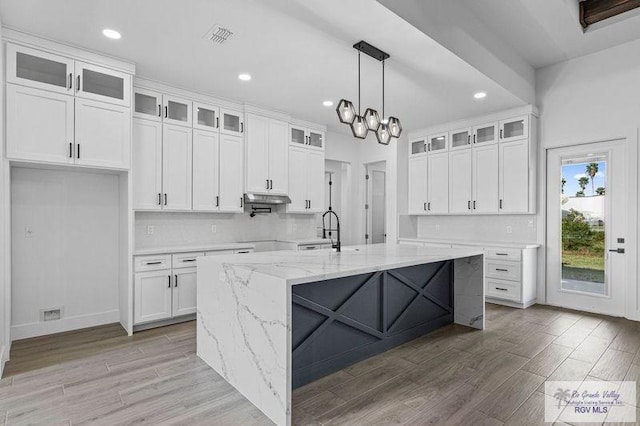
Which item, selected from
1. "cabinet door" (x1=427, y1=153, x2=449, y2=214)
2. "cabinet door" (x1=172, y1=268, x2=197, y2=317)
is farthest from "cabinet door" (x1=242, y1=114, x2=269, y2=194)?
"cabinet door" (x1=427, y1=153, x2=449, y2=214)

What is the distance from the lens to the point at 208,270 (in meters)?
2.93

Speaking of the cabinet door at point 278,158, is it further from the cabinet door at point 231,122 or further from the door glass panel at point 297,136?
the cabinet door at point 231,122

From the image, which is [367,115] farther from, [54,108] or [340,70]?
[54,108]

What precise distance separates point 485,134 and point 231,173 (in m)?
3.91

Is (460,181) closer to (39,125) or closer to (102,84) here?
(102,84)

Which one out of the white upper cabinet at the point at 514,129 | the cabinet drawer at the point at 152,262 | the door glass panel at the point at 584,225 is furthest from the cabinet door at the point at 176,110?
the door glass panel at the point at 584,225

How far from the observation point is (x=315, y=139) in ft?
19.6

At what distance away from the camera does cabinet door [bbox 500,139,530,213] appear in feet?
16.3

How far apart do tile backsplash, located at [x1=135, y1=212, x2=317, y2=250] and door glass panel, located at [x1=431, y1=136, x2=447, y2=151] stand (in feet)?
8.05

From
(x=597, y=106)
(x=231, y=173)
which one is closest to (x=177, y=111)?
(x=231, y=173)

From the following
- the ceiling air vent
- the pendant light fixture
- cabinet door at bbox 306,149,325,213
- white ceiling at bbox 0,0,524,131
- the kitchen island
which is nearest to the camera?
the kitchen island

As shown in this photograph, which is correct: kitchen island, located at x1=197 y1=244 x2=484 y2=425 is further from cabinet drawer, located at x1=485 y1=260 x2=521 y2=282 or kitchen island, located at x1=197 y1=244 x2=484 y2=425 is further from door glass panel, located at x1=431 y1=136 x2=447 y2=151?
door glass panel, located at x1=431 y1=136 x2=447 y2=151

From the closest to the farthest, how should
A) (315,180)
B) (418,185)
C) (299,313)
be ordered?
1. (299,313)
2. (315,180)
3. (418,185)

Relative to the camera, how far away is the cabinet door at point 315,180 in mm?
5848
